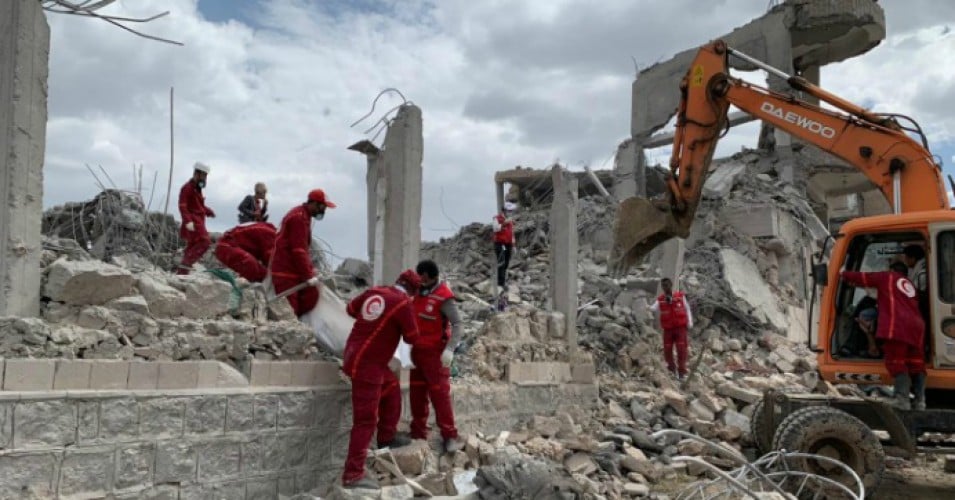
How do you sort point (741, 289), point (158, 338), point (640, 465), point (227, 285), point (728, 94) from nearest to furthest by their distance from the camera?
point (158, 338), point (227, 285), point (640, 465), point (728, 94), point (741, 289)

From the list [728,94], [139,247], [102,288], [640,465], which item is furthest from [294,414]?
[728,94]

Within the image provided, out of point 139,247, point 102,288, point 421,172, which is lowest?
point 102,288

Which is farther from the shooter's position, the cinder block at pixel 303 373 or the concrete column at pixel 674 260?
the concrete column at pixel 674 260

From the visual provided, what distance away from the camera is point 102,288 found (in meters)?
4.33

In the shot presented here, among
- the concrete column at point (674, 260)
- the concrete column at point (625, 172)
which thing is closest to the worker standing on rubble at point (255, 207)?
the concrete column at point (674, 260)

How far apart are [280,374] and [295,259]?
3.11 feet

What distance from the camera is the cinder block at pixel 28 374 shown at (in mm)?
3729

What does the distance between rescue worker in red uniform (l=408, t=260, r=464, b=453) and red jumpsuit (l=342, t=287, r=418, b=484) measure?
19.5 inches

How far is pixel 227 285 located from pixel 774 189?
45.6ft

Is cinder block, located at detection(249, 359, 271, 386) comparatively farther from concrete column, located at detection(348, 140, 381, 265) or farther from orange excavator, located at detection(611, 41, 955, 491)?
orange excavator, located at detection(611, 41, 955, 491)

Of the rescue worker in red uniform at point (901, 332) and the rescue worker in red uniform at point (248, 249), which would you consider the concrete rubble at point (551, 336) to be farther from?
the rescue worker in red uniform at point (901, 332)

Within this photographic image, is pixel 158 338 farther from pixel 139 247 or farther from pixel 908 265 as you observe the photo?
pixel 908 265

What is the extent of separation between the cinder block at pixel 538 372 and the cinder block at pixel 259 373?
3.14 meters

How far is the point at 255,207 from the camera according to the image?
7.53m
